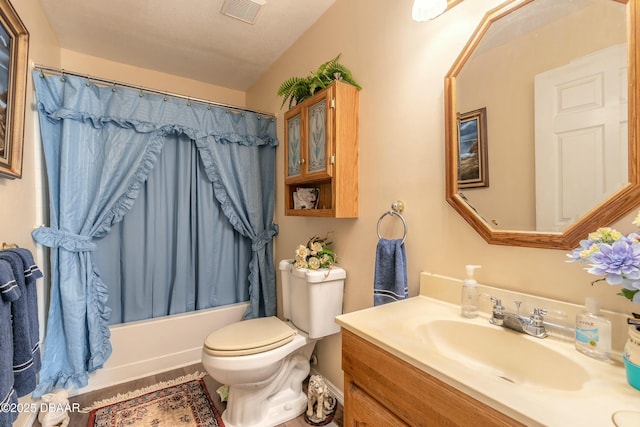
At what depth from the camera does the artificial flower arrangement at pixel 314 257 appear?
5.46 ft

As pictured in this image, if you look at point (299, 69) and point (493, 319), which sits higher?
point (299, 69)

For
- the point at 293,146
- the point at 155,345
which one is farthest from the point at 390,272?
the point at 155,345

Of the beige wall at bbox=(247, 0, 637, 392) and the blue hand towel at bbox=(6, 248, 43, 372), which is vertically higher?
the beige wall at bbox=(247, 0, 637, 392)

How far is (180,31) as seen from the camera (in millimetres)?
1974

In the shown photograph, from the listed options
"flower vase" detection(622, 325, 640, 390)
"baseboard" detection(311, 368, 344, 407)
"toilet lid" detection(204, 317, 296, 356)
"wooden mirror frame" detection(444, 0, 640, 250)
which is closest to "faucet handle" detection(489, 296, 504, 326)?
"wooden mirror frame" detection(444, 0, 640, 250)

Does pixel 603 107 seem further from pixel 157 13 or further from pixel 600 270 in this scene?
pixel 157 13

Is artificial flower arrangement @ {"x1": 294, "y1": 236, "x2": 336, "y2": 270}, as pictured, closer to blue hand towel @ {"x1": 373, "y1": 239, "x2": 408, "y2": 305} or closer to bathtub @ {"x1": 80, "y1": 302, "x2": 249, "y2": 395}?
blue hand towel @ {"x1": 373, "y1": 239, "x2": 408, "y2": 305}

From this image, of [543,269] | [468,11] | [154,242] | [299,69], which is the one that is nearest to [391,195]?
[543,269]

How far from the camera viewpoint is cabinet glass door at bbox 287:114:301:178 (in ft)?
5.92

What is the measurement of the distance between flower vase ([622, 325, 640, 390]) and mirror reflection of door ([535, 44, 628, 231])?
0.32 m

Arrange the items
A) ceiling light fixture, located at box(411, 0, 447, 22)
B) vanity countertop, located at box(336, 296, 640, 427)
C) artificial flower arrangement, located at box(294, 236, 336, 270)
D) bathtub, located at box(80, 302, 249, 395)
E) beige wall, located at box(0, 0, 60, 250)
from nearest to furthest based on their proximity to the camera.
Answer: vanity countertop, located at box(336, 296, 640, 427) < ceiling light fixture, located at box(411, 0, 447, 22) < beige wall, located at box(0, 0, 60, 250) < artificial flower arrangement, located at box(294, 236, 336, 270) < bathtub, located at box(80, 302, 249, 395)

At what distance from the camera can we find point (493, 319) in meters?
0.93

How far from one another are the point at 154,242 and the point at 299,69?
1.71m

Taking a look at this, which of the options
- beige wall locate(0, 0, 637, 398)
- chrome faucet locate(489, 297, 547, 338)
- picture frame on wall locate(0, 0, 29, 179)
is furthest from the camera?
picture frame on wall locate(0, 0, 29, 179)
